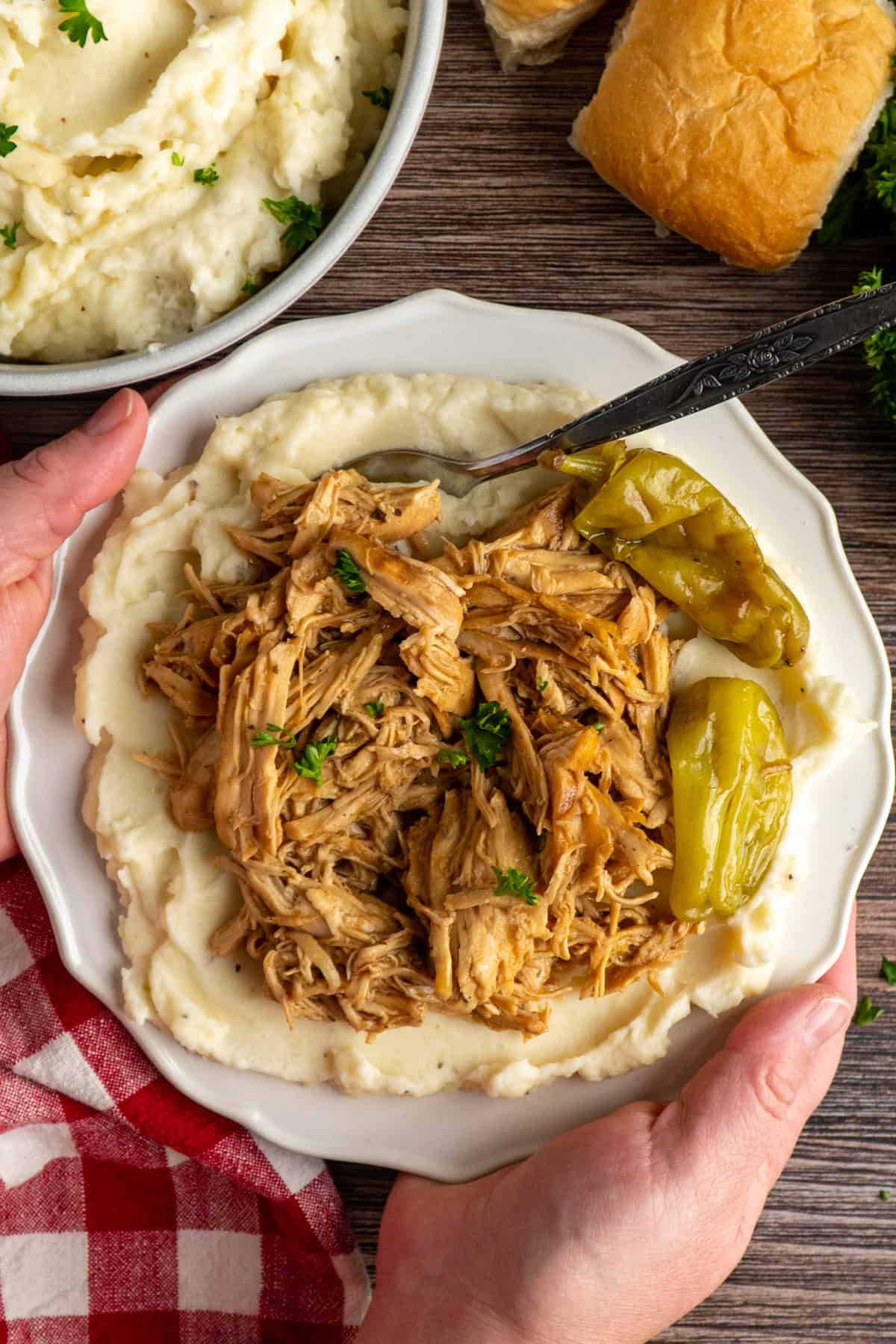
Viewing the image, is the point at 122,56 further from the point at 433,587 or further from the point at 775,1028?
the point at 775,1028

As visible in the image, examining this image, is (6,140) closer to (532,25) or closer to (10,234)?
(10,234)

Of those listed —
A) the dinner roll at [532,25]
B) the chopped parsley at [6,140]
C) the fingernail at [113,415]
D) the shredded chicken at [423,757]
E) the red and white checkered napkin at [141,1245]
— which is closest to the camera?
the chopped parsley at [6,140]

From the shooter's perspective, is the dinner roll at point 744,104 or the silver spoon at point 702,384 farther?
the dinner roll at point 744,104

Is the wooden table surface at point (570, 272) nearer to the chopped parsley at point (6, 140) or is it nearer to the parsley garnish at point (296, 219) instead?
the parsley garnish at point (296, 219)

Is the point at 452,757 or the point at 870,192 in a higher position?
the point at 870,192

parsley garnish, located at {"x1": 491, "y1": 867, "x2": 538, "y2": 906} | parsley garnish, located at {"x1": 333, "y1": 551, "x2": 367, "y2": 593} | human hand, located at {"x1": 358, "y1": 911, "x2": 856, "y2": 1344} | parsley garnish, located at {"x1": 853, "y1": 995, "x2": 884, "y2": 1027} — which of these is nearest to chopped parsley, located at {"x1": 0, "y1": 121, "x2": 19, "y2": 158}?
parsley garnish, located at {"x1": 333, "y1": 551, "x2": 367, "y2": 593}

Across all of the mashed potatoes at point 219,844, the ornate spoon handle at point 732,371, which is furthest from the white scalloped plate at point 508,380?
the ornate spoon handle at point 732,371

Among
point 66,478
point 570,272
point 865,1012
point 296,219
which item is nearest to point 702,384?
point 570,272

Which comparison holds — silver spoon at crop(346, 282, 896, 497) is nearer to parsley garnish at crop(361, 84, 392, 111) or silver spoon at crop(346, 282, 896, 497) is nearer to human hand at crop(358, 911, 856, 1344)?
parsley garnish at crop(361, 84, 392, 111)
